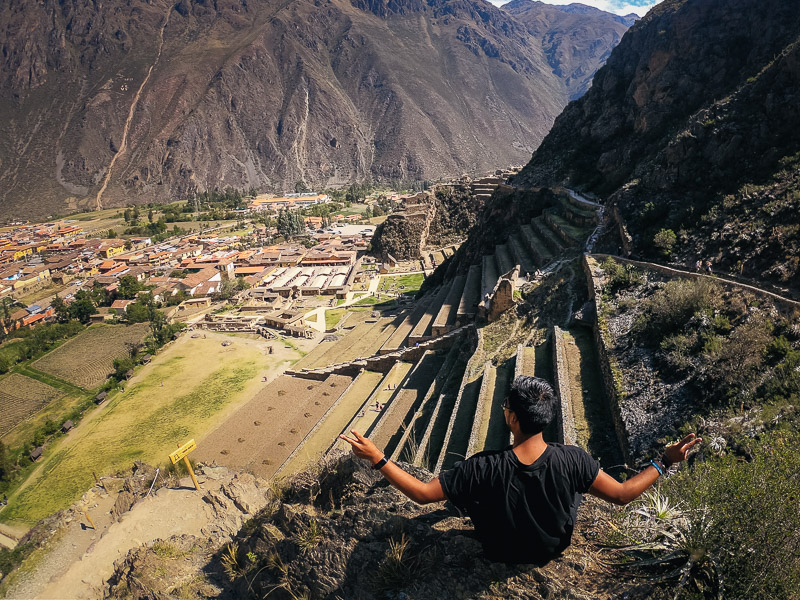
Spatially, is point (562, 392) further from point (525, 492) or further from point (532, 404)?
point (532, 404)

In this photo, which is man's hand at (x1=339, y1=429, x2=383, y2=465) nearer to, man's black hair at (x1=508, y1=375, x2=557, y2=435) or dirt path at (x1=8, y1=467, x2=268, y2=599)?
man's black hair at (x1=508, y1=375, x2=557, y2=435)

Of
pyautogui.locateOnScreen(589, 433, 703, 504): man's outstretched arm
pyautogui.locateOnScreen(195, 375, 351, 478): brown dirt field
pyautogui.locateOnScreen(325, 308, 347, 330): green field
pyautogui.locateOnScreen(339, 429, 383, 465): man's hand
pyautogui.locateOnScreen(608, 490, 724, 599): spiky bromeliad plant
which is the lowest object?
pyautogui.locateOnScreen(325, 308, 347, 330): green field

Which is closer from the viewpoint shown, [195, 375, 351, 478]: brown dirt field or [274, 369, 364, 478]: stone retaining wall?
[274, 369, 364, 478]: stone retaining wall

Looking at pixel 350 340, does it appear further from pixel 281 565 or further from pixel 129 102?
pixel 129 102

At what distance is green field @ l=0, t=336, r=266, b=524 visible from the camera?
806 inches

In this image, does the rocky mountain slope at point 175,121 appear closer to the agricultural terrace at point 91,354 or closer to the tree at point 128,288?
the tree at point 128,288

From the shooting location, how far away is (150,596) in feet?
22.6

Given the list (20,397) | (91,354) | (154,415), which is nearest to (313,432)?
(154,415)

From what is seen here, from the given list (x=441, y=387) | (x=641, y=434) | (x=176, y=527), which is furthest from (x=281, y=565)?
(x=441, y=387)

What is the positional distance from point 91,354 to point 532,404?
1805 inches

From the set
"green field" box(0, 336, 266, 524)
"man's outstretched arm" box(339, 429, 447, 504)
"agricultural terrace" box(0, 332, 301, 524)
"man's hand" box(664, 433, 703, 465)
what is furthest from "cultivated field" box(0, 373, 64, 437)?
"man's hand" box(664, 433, 703, 465)

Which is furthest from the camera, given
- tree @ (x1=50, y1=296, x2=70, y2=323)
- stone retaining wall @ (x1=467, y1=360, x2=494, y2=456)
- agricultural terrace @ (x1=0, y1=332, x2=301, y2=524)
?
tree @ (x1=50, y1=296, x2=70, y2=323)

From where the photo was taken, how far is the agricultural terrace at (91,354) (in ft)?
113

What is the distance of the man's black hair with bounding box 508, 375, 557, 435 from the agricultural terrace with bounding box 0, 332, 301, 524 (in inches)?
856
